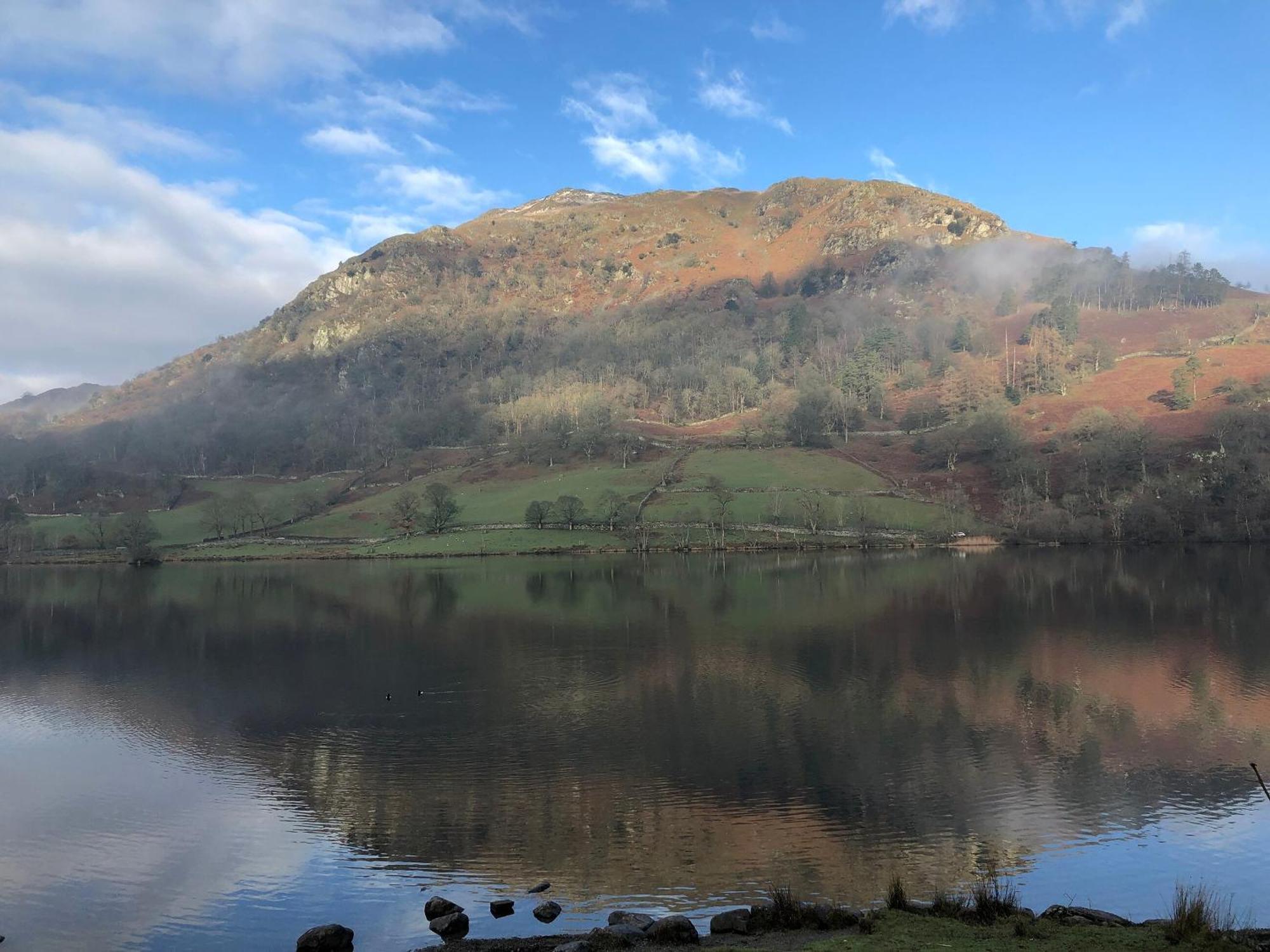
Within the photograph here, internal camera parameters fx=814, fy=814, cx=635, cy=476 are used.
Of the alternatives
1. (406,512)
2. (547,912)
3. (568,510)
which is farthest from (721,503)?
(547,912)

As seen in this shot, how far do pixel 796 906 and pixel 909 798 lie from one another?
875 centimetres

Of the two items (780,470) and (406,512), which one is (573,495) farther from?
(780,470)

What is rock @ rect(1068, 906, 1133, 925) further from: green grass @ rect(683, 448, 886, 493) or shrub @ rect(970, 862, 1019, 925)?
green grass @ rect(683, 448, 886, 493)

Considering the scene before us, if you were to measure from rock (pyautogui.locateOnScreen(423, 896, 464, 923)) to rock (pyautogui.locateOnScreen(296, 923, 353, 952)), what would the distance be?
1487 mm

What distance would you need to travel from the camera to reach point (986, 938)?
42.6 feet

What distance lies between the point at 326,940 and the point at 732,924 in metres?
7.51

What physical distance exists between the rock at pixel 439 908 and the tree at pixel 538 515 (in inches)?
4551

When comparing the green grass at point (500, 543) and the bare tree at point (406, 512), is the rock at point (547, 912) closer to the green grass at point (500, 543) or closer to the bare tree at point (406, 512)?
the green grass at point (500, 543)

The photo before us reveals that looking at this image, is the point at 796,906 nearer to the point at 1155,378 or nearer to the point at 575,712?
the point at 575,712

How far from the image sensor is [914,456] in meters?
154

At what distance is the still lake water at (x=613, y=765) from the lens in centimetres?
1761

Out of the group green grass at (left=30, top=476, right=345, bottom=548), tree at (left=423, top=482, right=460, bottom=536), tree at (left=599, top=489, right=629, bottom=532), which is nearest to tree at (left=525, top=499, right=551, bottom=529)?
tree at (left=599, top=489, right=629, bottom=532)

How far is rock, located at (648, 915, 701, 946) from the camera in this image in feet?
46.2

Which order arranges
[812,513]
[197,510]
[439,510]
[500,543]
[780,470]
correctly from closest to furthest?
[500,543] → [812,513] → [439,510] → [780,470] → [197,510]
